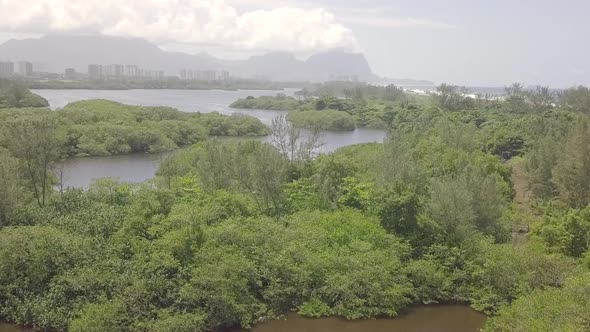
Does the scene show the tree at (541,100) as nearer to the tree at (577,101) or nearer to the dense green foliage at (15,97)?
the tree at (577,101)

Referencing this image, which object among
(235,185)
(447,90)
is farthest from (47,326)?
(447,90)

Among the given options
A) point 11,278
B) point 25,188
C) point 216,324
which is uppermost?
point 25,188

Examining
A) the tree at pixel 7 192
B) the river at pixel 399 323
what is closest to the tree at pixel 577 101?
the river at pixel 399 323

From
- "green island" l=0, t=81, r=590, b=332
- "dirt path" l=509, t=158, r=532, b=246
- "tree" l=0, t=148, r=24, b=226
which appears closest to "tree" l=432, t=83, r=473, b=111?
"dirt path" l=509, t=158, r=532, b=246

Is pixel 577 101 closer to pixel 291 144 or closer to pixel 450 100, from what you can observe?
pixel 450 100

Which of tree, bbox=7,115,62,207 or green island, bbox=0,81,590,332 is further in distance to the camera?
tree, bbox=7,115,62,207

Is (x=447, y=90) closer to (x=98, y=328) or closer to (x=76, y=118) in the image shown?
(x=76, y=118)

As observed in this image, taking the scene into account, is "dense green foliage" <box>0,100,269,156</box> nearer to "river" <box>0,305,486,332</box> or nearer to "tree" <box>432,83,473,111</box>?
"river" <box>0,305,486,332</box>
